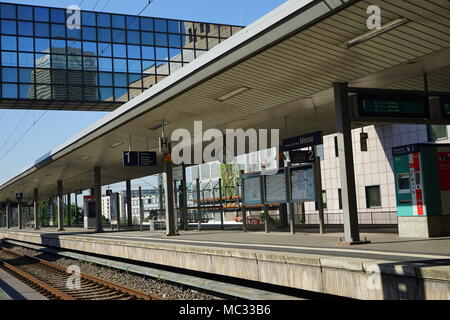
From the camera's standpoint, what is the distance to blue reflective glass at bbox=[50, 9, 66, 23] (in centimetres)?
3606

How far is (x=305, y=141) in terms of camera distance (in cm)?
1559

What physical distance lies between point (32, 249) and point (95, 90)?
11.4 metres

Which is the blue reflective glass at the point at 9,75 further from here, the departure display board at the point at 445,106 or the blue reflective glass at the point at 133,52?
the departure display board at the point at 445,106

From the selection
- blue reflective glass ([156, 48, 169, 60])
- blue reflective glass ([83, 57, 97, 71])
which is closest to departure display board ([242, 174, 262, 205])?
blue reflective glass ([83, 57, 97, 71])

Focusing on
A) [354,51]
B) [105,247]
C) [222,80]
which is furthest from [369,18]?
[105,247]

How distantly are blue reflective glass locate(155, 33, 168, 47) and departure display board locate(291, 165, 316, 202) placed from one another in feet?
87.0

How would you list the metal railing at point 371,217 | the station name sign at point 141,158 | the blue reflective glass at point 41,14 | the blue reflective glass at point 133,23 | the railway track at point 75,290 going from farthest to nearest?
the blue reflective glass at point 133,23
the blue reflective glass at point 41,14
the metal railing at point 371,217
the station name sign at point 141,158
the railway track at point 75,290

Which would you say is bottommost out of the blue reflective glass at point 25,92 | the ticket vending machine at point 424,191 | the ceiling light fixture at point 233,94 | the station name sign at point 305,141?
the ticket vending machine at point 424,191

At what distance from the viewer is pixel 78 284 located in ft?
53.3

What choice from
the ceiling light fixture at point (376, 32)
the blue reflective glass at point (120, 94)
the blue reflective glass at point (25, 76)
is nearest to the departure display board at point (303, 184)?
the ceiling light fixture at point (376, 32)

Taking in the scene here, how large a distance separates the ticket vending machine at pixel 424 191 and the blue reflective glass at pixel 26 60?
2736 cm

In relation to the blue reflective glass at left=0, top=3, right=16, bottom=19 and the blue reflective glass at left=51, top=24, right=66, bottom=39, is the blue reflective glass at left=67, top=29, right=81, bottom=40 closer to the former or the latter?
the blue reflective glass at left=51, top=24, right=66, bottom=39

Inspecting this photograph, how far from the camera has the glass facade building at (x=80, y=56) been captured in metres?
33.9

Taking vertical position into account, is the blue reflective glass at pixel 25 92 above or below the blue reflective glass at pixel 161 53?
below
